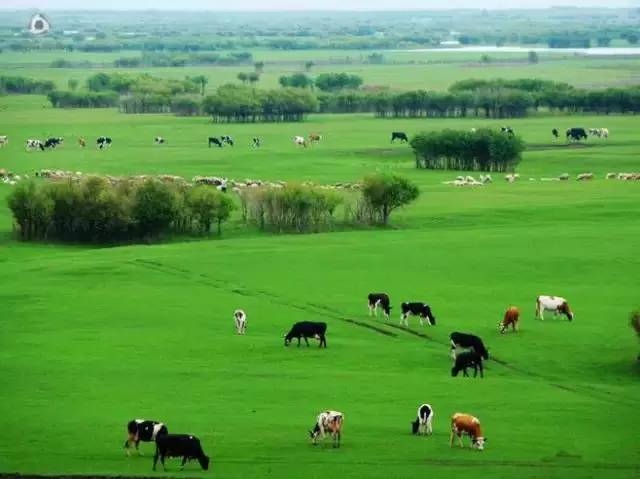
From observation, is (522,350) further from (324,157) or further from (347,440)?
(324,157)

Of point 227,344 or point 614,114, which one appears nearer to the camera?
point 227,344

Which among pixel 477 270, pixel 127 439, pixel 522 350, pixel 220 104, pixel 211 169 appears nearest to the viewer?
pixel 127 439

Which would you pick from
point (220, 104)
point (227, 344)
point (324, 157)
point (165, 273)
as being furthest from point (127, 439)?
point (220, 104)

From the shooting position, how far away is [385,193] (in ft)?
257

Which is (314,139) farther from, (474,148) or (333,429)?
(333,429)

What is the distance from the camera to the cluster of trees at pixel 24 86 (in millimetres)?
170000

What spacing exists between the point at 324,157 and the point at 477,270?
5248 centimetres

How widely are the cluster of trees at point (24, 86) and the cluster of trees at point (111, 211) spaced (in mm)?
93717

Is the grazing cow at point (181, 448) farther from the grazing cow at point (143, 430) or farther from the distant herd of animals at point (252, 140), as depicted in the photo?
the distant herd of animals at point (252, 140)

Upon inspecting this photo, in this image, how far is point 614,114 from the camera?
497 feet

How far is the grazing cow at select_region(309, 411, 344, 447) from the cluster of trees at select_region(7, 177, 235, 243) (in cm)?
4275

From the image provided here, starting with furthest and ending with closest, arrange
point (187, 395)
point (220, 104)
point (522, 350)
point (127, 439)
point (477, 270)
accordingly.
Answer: point (220, 104) → point (477, 270) → point (522, 350) → point (187, 395) → point (127, 439)

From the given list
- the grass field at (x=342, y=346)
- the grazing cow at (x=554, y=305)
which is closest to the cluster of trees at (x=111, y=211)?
the grass field at (x=342, y=346)

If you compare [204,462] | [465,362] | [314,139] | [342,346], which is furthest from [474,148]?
[204,462]
